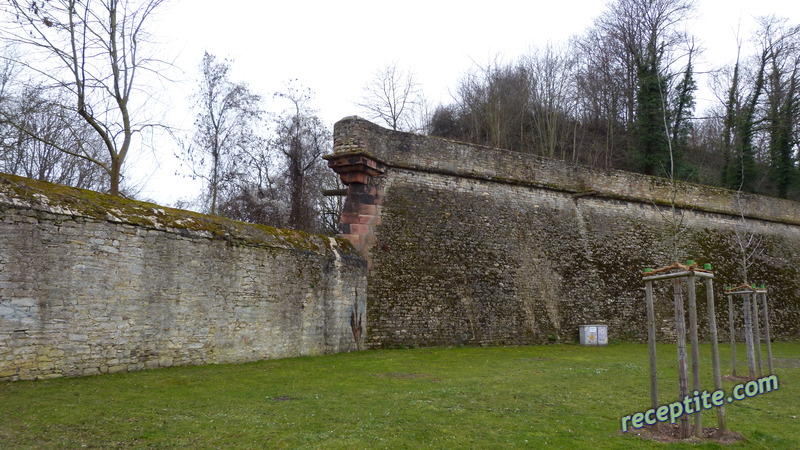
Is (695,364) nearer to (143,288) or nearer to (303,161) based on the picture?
(143,288)

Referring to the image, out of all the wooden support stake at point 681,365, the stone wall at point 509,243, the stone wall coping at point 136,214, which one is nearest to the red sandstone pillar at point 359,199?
the stone wall at point 509,243

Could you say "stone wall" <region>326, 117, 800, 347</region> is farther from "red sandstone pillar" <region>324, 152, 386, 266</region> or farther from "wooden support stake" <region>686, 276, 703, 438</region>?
"wooden support stake" <region>686, 276, 703, 438</region>

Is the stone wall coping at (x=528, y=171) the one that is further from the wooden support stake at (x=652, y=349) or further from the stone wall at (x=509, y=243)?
the wooden support stake at (x=652, y=349)

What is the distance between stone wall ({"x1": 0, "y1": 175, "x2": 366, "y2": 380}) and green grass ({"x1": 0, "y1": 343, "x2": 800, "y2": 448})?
535 mm

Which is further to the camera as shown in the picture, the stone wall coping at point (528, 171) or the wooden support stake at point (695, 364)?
the stone wall coping at point (528, 171)

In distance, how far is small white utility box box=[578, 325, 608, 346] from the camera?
16.5 meters

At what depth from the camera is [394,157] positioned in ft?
53.0

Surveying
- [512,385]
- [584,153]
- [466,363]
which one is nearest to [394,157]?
[466,363]

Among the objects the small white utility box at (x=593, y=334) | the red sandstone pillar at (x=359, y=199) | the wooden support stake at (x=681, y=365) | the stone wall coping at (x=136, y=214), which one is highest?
the red sandstone pillar at (x=359, y=199)

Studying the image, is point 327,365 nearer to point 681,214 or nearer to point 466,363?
point 466,363

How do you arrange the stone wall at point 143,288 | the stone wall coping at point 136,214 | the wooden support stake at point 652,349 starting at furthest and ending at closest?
the stone wall coping at point 136,214
the stone wall at point 143,288
the wooden support stake at point 652,349

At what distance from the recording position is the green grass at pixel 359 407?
551 centimetres

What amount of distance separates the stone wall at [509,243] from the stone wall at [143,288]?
249 centimetres

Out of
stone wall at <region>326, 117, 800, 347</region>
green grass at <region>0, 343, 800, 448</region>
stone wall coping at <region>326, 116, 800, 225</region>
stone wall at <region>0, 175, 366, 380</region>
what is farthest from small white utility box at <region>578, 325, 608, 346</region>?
stone wall at <region>0, 175, 366, 380</region>
